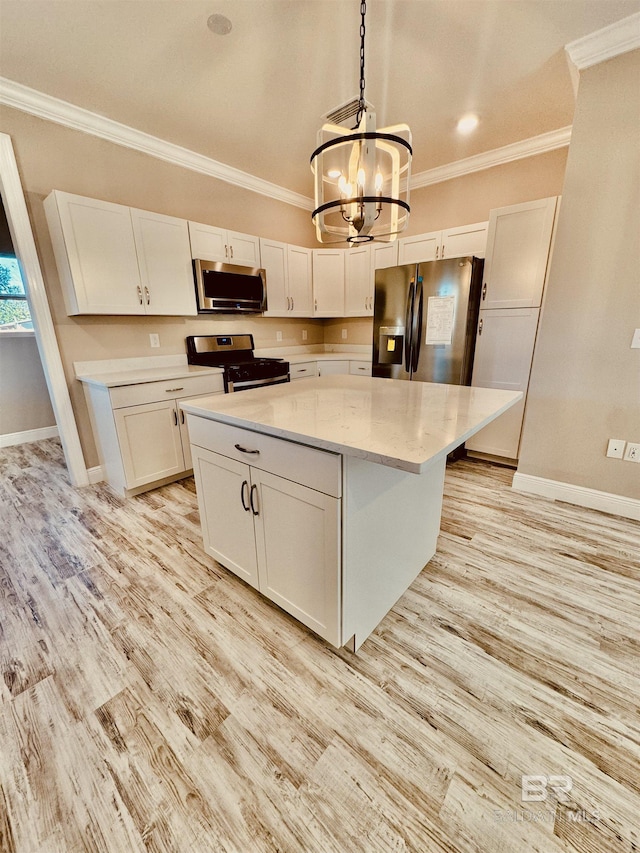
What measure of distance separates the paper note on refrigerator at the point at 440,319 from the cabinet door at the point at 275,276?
1682 mm

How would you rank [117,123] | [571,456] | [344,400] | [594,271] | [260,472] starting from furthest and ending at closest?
[117,123] < [571,456] < [594,271] < [344,400] < [260,472]

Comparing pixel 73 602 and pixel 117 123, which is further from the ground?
pixel 117 123

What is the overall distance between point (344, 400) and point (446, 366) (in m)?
1.85

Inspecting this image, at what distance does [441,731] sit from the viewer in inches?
42.6

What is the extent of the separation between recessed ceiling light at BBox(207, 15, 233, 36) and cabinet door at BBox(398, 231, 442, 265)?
2110 mm

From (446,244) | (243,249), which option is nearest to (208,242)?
(243,249)

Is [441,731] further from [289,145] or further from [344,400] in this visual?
[289,145]

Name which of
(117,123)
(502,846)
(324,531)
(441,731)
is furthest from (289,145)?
(502,846)

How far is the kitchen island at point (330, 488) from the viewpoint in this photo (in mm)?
1084

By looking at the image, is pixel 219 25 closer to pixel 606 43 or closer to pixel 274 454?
pixel 606 43

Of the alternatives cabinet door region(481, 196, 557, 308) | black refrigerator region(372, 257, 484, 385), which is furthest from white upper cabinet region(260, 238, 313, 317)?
cabinet door region(481, 196, 557, 308)

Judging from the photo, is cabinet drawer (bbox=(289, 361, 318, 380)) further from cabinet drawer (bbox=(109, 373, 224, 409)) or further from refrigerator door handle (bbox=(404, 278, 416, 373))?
refrigerator door handle (bbox=(404, 278, 416, 373))

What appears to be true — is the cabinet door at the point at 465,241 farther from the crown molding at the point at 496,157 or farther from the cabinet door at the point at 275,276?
the cabinet door at the point at 275,276

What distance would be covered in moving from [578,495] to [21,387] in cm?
568
